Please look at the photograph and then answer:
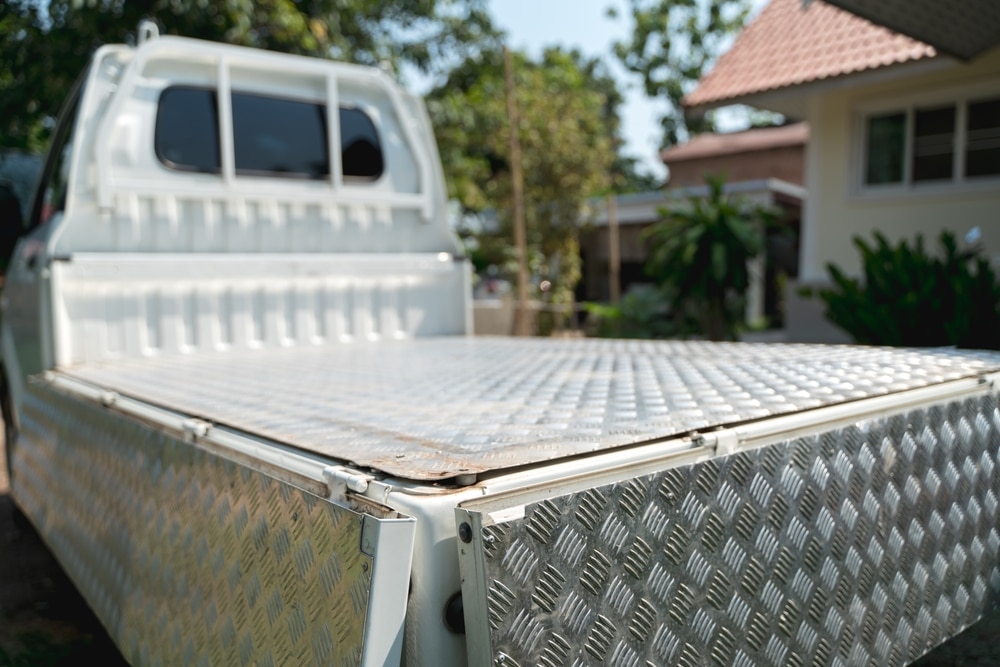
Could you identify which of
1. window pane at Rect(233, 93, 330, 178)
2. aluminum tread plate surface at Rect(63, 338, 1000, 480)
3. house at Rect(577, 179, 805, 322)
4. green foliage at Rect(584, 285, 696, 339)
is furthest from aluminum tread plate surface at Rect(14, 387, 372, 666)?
house at Rect(577, 179, 805, 322)

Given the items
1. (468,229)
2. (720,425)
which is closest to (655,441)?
(720,425)

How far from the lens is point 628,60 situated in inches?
1163

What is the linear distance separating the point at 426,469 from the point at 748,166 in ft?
81.2

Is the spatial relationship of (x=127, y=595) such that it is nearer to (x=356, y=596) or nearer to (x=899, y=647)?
(x=356, y=596)

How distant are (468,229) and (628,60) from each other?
Answer: 16.2 meters

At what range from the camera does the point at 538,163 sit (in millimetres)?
14844

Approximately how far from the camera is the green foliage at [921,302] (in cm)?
614

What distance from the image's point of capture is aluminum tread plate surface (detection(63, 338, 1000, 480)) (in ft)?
5.66

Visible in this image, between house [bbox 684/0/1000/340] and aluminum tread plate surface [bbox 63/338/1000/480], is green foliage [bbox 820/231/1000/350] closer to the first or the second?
house [bbox 684/0/1000/340]

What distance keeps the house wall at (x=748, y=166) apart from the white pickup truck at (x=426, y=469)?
788 inches

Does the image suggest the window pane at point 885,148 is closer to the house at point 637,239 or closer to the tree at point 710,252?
the tree at point 710,252

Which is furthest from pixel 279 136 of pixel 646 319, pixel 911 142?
pixel 911 142

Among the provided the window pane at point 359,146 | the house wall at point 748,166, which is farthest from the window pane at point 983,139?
the house wall at point 748,166

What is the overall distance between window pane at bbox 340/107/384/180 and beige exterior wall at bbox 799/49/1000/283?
23.5 feet
